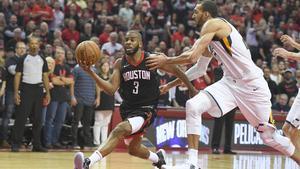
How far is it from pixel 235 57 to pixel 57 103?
24.7 ft

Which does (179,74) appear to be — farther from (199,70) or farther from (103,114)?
(103,114)

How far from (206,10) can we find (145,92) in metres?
1.51

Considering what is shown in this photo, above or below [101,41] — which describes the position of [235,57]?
below

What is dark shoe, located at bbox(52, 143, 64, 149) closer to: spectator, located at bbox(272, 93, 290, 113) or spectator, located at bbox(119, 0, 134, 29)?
spectator, located at bbox(272, 93, 290, 113)

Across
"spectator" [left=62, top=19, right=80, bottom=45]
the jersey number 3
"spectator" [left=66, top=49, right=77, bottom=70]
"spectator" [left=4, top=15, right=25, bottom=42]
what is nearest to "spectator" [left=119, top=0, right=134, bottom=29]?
"spectator" [left=62, top=19, right=80, bottom=45]

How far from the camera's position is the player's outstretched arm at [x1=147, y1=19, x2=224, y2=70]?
958 centimetres

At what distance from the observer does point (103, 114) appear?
17641mm

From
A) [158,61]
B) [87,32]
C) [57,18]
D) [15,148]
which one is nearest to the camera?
[158,61]

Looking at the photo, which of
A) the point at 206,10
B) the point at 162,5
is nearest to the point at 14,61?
the point at 206,10

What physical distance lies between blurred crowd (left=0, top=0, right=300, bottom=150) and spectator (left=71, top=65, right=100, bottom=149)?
0.02m

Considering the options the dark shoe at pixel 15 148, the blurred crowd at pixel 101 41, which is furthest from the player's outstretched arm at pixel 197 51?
the blurred crowd at pixel 101 41

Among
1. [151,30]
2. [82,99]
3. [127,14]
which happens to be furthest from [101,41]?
[82,99]

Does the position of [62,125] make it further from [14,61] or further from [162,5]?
[162,5]

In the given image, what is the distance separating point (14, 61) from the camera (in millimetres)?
16156
